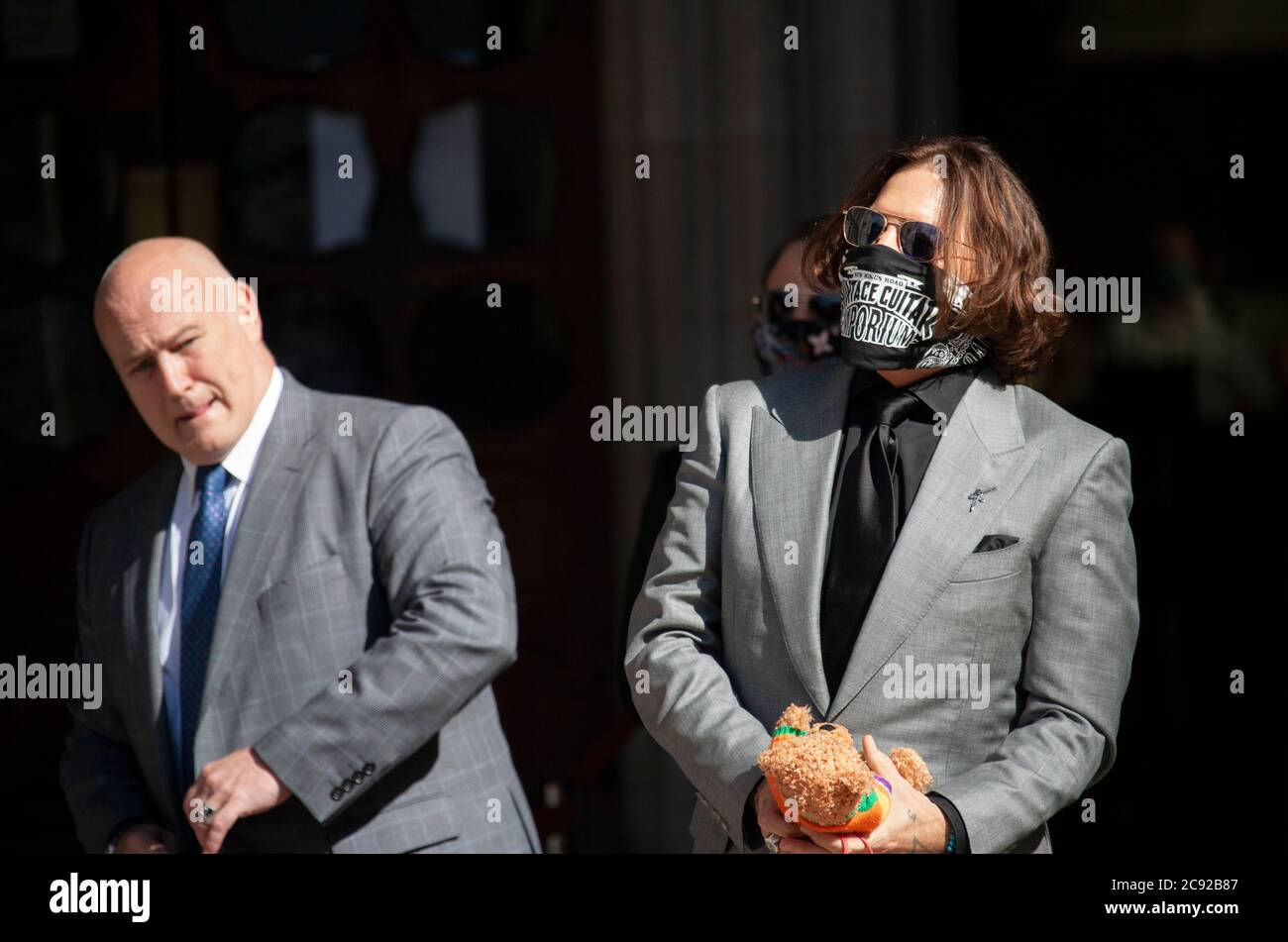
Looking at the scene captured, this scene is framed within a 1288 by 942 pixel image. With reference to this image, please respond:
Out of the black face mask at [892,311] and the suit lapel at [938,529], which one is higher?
the black face mask at [892,311]

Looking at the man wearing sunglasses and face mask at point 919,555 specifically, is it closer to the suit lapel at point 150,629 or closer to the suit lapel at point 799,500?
the suit lapel at point 799,500

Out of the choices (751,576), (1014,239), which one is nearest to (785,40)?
(1014,239)

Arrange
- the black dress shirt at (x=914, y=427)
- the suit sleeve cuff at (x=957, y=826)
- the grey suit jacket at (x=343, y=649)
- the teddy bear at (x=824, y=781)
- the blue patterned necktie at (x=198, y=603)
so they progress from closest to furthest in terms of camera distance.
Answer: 1. the teddy bear at (x=824, y=781)
2. the suit sleeve cuff at (x=957, y=826)
3. the black dress shirt at (x=914, y=427)
4. the grey suit jacket at (x=343, y=649)
5. the blue patterned necktie at (x=198, y=603)

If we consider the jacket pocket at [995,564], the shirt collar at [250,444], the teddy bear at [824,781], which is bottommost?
the teddy bear at [824,781]

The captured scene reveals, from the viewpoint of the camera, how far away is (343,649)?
299 cm

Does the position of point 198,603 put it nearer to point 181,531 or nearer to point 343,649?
point 181,531

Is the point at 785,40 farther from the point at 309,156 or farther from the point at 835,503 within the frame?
the point at 835,503

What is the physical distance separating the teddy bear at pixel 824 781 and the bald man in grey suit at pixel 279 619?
0.81 metres

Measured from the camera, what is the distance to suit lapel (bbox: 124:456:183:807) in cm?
304

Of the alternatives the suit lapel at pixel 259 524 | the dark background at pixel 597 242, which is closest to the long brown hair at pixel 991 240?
the suit lapel at pixel 259 524

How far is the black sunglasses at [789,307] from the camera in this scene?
3.23 meters

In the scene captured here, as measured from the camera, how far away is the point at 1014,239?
259 cm

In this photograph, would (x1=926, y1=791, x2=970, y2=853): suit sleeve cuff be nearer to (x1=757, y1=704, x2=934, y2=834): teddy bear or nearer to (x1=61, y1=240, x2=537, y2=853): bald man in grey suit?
(x1=757, y1=704, x2=934, y2=834): teddy bear

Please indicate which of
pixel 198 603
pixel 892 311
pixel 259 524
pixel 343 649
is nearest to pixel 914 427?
pixel 892 311
